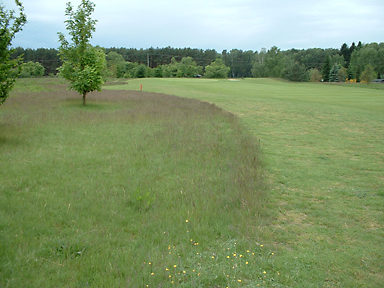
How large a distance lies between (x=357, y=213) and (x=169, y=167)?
4536mm

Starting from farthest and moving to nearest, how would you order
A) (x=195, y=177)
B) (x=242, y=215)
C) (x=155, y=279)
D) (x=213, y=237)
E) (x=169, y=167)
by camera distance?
1. (x=169, y=167)
2. (x=195, y=177)
3. (x=242, y=215)
4. (x=213, y=237)
5. (x=155, y=279)

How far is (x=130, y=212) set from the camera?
5.68 metres

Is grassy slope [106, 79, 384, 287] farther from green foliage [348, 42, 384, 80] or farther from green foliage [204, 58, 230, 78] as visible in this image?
green foliage [204, 58, 230, 78]

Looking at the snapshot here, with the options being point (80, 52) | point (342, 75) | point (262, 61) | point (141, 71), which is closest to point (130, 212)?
point (80, 52)

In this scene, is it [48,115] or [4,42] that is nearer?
[4,42]

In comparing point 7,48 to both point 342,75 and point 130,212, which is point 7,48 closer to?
point 130,212

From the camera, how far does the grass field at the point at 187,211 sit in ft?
13.1

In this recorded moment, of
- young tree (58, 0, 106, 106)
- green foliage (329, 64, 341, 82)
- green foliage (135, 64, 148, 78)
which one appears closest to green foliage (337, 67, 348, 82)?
green foliage (329, 64, 341, 82)

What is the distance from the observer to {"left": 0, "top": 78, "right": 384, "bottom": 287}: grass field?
13.1ft

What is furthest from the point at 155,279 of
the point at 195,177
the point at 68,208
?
the point at 195,177

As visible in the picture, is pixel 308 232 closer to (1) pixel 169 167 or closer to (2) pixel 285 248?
(2) pixel 285 248

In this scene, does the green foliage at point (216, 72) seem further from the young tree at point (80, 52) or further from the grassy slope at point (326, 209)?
the grassy slope at point (326, 209)

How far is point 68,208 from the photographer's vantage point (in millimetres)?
5629

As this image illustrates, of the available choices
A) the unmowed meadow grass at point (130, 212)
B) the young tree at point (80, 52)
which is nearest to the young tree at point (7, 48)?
the unmowed meadow grass at point (130, 212)
